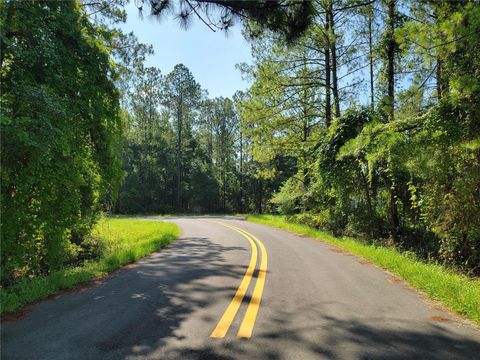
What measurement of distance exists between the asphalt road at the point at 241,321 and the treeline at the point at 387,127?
4279mm

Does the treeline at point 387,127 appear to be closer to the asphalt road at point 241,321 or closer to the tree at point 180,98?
the asphalt road at point 241,321

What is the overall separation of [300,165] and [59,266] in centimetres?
1729

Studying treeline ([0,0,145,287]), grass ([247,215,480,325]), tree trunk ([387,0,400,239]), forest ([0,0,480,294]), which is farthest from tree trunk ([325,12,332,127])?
treeline ([0,0,145,287])

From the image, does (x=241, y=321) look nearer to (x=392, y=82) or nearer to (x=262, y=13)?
(x=262, y=13)

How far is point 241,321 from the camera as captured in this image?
15.8 ft

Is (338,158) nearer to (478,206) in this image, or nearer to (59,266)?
(478,206)

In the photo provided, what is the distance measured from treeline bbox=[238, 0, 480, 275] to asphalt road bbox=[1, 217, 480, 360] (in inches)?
168

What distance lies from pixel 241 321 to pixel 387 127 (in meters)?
9.50

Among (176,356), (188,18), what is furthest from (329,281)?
(188,18)

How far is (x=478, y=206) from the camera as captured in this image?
420 inches

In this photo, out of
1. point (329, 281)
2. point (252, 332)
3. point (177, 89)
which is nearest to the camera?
point (252, 332)

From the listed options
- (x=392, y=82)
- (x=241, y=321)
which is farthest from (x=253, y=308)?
(x=392, y=82)

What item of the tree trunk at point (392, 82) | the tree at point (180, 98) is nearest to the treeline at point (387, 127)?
the tree trunk at point (392, 82)

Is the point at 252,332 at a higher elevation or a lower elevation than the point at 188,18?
lower
